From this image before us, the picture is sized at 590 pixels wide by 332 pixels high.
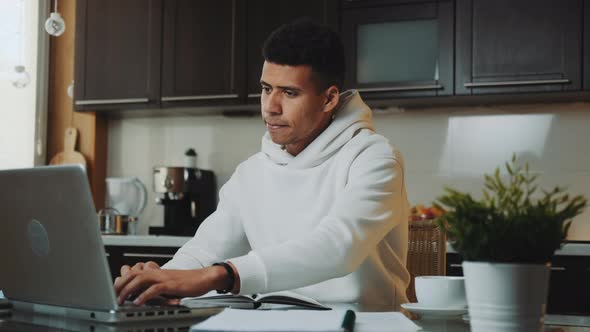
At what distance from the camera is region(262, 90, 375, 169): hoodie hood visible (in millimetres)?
1850

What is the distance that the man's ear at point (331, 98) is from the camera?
74.3 inches

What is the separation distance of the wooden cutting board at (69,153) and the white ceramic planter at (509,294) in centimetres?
357

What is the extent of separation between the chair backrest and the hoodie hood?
32 cm

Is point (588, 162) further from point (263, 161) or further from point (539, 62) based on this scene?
point (263, 161)

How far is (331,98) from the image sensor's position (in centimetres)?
190

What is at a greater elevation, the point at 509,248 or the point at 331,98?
the point at 331,98

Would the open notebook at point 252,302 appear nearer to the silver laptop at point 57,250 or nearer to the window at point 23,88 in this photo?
the silver laptop at point 57,250

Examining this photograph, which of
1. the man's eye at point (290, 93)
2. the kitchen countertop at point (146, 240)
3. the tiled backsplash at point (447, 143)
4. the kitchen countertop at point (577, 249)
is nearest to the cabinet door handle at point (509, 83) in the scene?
the tiled backsplash at point (447, 143)

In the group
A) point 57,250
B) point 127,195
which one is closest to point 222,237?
point 57,250

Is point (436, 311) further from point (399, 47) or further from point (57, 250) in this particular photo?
point (399, 47)

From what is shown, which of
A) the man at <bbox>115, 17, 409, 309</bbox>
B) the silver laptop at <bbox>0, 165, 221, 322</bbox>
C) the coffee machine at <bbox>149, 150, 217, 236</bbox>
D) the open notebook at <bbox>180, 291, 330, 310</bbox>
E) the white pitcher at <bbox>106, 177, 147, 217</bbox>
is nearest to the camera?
the silver laptop at <bbox>0, 165, 221, 322</bbox>

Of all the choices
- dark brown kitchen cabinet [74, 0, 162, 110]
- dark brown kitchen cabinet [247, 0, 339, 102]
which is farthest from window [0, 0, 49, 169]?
dark brown kitchen cabinet [247, 0, 339, 102]

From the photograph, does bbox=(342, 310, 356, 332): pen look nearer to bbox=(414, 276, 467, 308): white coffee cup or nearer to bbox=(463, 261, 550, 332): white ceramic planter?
bbox=(463, 261, 550, 332): white ceramic planter

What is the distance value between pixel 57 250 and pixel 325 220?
1.87ft
